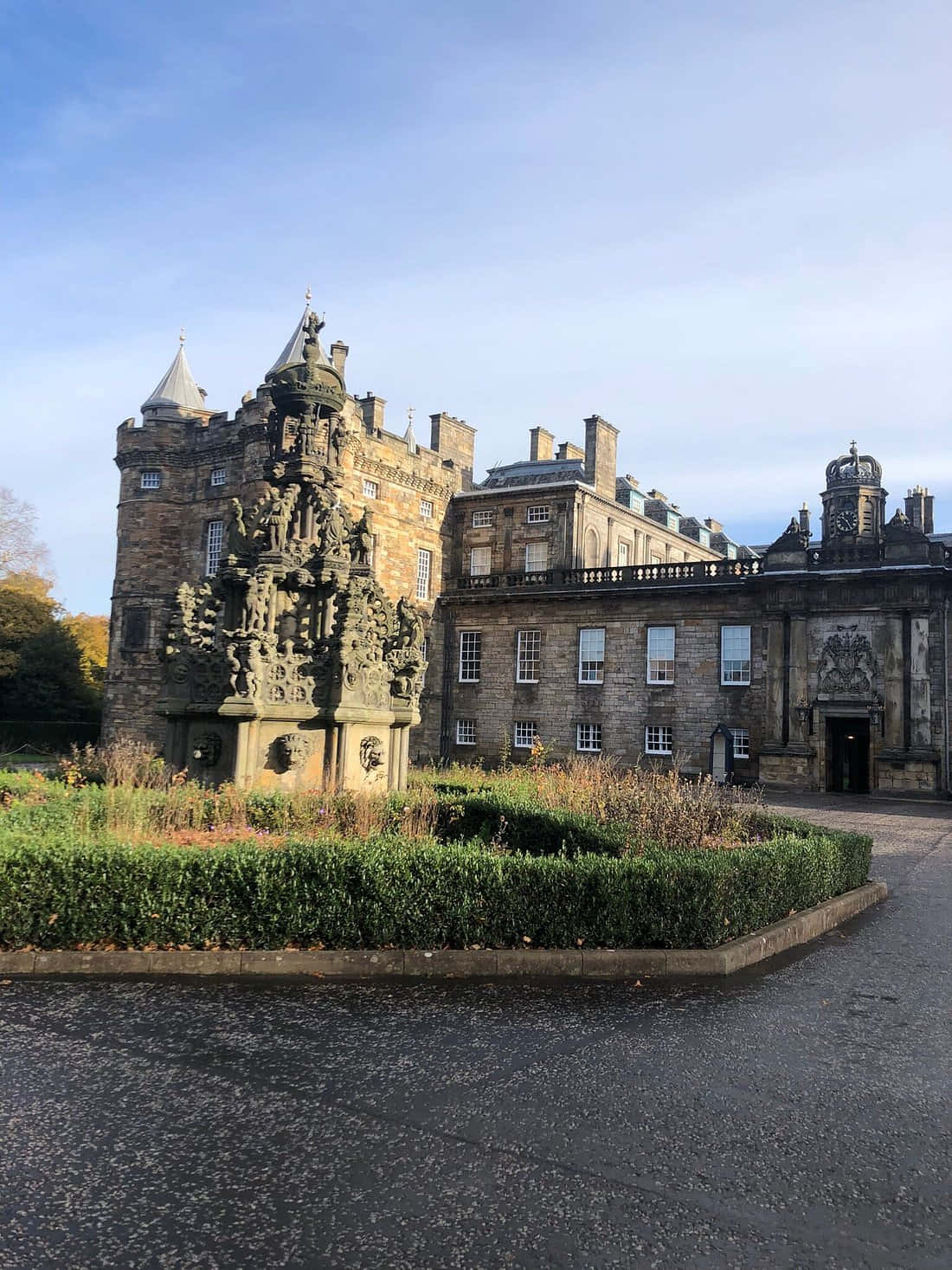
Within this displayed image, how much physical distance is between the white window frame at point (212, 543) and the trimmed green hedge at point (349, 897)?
3016cm

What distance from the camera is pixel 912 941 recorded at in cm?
1070

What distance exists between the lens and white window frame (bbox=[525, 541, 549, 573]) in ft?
143

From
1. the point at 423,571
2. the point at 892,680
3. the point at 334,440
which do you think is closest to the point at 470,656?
the point at 423,571

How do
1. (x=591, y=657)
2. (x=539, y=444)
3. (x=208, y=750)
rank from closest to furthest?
(x=208, y=750), (x=591, y=657), (x=539, y=444)

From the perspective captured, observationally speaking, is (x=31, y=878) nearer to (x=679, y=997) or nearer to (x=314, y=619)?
(x=679, y=997)

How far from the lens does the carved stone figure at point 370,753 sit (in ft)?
49.1

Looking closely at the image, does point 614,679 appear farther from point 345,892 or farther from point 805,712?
point 345,892

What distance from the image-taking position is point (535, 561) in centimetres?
4366

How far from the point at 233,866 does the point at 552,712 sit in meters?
31.7

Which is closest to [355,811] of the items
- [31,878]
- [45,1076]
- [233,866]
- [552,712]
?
[233,866]

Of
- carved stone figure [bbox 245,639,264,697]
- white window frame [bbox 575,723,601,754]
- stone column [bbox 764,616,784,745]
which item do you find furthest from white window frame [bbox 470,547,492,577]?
carved stone figure [bbox 245,639,264,697]

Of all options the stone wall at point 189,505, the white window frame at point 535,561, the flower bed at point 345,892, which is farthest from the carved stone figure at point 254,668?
the white window frame at point 535,561

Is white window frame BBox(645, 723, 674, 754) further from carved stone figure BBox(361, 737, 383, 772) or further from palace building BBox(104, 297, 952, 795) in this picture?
carved stone figure BBox(361, 737, 383, 772)

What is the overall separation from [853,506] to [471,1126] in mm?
33907
